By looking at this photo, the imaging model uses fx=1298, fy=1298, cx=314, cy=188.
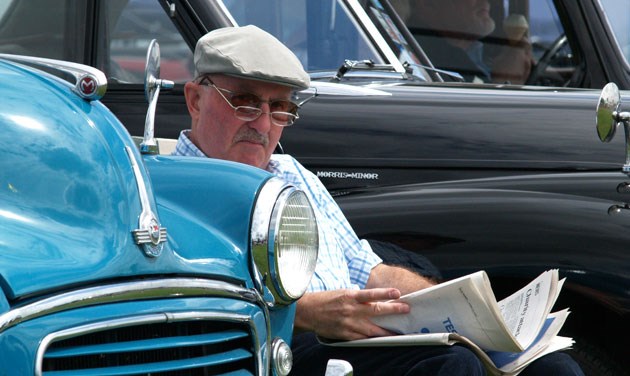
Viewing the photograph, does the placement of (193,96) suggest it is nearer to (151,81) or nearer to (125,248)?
(151,81)

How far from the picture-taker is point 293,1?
17.3ft

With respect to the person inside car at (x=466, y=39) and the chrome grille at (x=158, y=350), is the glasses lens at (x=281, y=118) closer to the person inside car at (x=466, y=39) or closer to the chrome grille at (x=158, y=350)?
the chrome grille at (x=158, y=350)

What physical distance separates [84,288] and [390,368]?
96 cm

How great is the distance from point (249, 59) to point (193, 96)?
0.24 metres

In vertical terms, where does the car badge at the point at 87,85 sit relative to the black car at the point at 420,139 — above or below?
above

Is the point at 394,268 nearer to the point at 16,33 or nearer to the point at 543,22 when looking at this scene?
the point at 16,33

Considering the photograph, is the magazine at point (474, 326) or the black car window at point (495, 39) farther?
the black car window at point (495, 39)

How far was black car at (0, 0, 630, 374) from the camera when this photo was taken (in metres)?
3.96

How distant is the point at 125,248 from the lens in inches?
97.3

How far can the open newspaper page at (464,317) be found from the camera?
2.97 meters

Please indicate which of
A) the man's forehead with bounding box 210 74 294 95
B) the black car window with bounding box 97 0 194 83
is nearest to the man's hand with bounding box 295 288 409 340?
the man's forehead with bounding box 210 74 294 95

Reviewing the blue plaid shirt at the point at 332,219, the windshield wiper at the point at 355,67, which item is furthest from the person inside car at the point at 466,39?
the blue plaid shirt at the point at 332,219

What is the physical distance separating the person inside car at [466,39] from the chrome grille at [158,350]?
4.14m

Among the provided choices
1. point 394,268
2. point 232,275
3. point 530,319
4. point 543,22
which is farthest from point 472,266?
point 543,22
